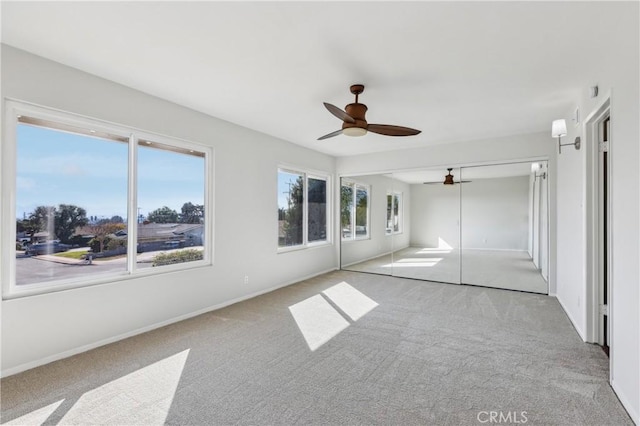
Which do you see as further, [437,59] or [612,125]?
[437,59]

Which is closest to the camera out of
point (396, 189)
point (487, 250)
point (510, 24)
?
point (510, 24)

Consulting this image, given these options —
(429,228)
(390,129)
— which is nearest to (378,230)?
(429,228)

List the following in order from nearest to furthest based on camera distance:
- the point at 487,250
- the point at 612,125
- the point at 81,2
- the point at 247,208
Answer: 1. the point at 81,2
2. the point at 612,125
3. the point at 247,208
4. the point at 487,250

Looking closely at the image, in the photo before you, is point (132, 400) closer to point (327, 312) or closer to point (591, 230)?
point (327, 312)

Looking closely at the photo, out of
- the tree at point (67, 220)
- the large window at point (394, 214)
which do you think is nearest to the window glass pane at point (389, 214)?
the large window at point (394, 214)

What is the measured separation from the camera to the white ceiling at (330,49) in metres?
2.02

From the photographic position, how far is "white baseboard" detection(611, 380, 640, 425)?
73.1 inches

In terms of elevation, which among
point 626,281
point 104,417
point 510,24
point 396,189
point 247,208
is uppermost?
point 510,24

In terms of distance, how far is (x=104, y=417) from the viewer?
197 centimetres

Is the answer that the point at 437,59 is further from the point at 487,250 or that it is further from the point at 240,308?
the point at 487,250

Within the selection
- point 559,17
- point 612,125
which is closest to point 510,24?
point 559,17

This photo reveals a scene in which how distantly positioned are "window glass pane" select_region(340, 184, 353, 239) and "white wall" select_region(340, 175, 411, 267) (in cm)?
21

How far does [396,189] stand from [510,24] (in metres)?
4.45

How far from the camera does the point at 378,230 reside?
271 inches
